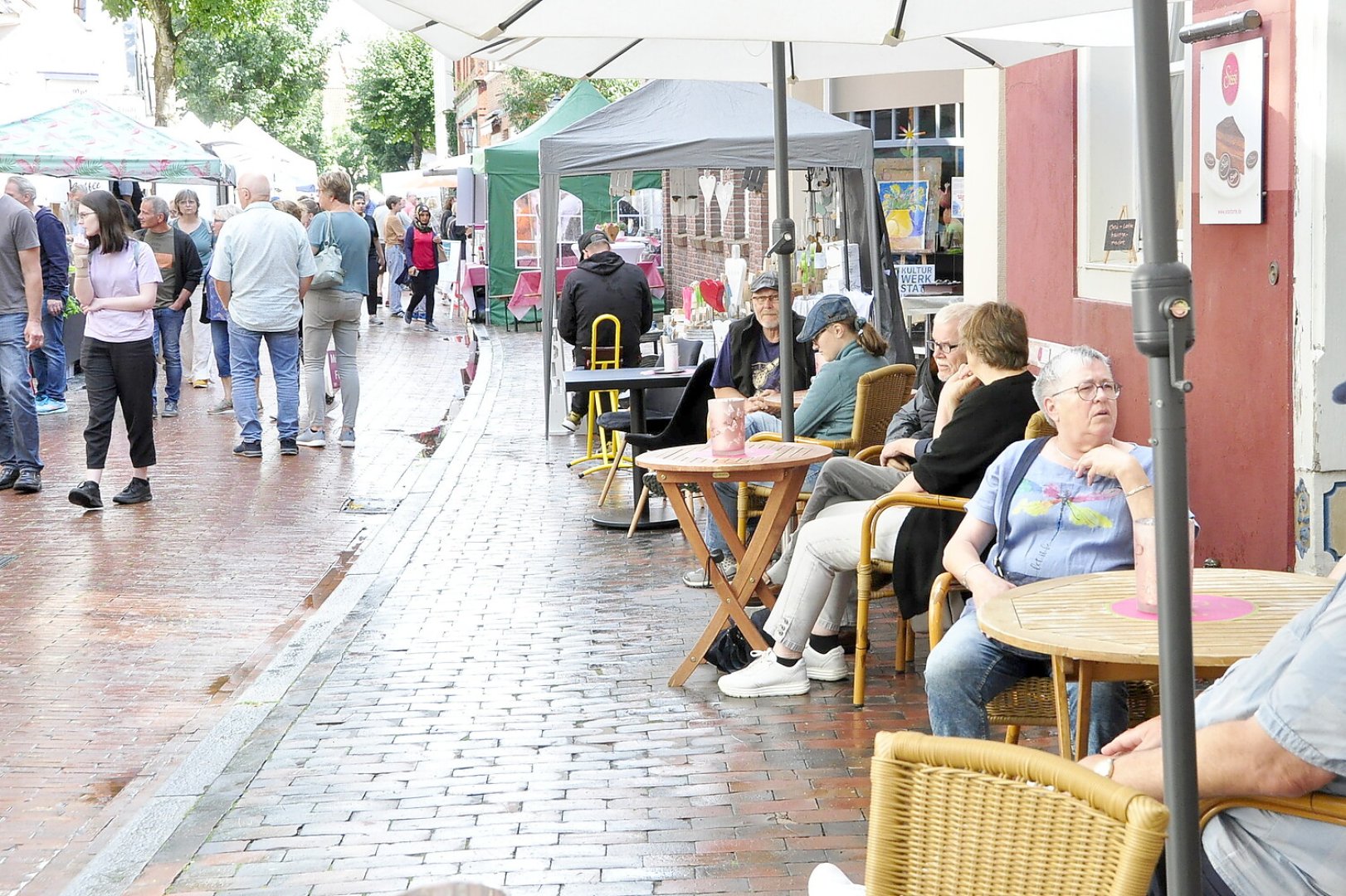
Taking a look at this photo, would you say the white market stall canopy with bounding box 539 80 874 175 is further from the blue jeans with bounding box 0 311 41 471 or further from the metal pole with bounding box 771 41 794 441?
the metal pole with bounding box 771 41 794 441

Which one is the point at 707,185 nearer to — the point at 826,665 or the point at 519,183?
the point at 519,183

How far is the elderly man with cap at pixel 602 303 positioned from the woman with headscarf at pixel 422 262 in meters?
13.0

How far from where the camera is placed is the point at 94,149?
17.1 m

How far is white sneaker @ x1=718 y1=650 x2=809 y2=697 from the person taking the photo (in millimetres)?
5438

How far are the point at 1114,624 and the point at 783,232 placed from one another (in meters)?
3.02

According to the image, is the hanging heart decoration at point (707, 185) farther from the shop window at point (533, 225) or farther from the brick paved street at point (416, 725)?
the brick paved street at point (416, 725)

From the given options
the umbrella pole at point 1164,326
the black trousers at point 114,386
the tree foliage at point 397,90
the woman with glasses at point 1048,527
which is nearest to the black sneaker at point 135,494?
the black trousers at point 114,386

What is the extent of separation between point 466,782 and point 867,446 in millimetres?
2753

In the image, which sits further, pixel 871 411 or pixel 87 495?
pixel 87 495

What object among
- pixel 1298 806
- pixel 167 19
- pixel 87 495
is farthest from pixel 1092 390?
pixel 167 19

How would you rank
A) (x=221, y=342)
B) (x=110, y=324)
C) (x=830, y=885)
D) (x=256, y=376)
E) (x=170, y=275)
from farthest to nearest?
(x=221, y=342), (x=170, y=275), (x=256, y=376), (x=110, y=324), (x=830, y=885)

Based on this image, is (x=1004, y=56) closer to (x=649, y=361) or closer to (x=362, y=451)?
(x=649, y=361)

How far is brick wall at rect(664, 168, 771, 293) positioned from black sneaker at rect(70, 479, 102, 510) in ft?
26.6

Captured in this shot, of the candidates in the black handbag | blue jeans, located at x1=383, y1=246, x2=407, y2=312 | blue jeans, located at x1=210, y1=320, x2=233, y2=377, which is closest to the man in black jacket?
blue jeans, located at x1=210, y1=320, x2=233, y2=377
